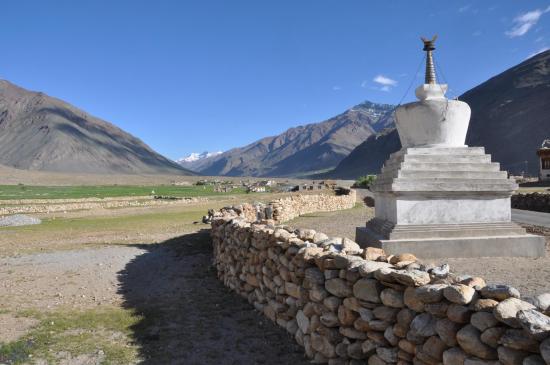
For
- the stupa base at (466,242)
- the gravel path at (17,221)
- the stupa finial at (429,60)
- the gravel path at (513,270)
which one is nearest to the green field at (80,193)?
the gravel path at (17,221)

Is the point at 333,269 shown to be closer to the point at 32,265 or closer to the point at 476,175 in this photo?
the point at 476,175

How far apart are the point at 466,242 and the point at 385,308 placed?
6168 millimetres

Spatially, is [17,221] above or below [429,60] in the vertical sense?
below

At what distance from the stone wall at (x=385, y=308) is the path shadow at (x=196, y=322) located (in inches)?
13.0

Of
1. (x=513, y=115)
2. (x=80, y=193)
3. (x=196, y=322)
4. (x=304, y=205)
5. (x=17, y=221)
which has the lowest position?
(x=196, y=322)

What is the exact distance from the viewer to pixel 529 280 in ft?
24.6

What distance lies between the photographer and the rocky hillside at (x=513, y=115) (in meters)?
102

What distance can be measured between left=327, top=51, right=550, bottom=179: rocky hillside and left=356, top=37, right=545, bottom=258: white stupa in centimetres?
8491

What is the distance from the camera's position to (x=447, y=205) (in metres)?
10.1

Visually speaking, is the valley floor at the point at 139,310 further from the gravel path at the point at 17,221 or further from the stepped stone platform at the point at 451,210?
the gravel path at the point at 17,221

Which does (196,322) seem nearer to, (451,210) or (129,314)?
(129,314)

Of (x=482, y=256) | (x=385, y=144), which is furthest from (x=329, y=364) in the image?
(x=385, y=144)

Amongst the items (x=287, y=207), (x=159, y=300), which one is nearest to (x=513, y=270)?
(x=159, y=300)

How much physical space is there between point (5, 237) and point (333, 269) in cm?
2015
